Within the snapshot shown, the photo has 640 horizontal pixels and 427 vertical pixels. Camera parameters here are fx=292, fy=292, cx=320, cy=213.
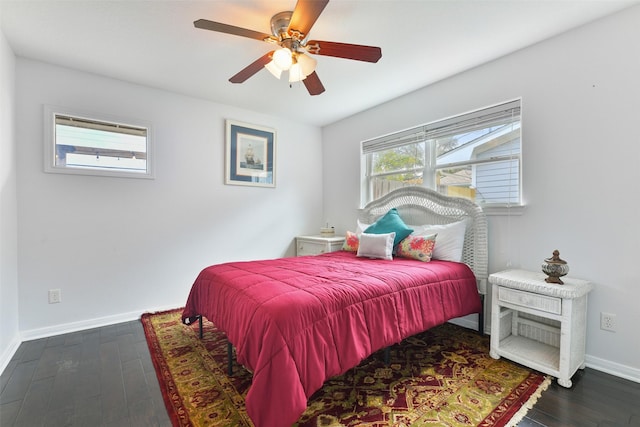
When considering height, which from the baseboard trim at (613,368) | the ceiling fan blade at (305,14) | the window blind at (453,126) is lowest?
the baseboard trim at (613,368)

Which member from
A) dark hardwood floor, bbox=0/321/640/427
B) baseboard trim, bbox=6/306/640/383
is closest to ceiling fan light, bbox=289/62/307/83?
dark hardwood floor, bbox=0/321/640/427

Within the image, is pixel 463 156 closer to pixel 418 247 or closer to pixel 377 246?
pixel 418 247

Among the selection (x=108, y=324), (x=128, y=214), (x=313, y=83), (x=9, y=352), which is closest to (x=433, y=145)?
(x=313, y=83)

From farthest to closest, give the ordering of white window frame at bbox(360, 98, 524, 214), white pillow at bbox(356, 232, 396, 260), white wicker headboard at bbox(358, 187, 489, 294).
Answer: white pillow at bbox(356, 232, 396, 260)
white wicker headboard at bbox(358, 187, 489, 294)
white window frame at bbox(360, 98, 524, 214)

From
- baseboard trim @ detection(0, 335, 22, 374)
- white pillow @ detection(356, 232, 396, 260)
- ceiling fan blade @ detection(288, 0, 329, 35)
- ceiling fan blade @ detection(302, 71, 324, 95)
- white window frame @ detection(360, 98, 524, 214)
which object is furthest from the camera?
white pillow @ detection(356, 232, 396, 260)

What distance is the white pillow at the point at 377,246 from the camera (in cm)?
284

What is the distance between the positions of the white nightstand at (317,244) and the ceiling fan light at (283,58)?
7.56ft

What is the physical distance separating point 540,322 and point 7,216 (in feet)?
14.2

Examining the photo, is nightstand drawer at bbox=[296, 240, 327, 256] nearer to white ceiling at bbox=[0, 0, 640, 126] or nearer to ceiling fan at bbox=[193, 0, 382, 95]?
white ceiling at bbox=[0, 0, 640, 126]

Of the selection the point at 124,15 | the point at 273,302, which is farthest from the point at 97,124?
the point at 273,302

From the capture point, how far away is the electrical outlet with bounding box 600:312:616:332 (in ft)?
6.70

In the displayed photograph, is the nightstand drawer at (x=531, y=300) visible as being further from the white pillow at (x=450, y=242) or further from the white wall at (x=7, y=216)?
the white wall at (x=7, y=216)

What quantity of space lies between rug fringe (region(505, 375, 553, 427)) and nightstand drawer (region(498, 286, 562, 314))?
1.48ft

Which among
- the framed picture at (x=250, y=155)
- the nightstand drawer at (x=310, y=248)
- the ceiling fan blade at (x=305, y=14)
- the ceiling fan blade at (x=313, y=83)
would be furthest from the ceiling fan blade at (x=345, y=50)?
the nightstand drawer at (x=310, y=248)
